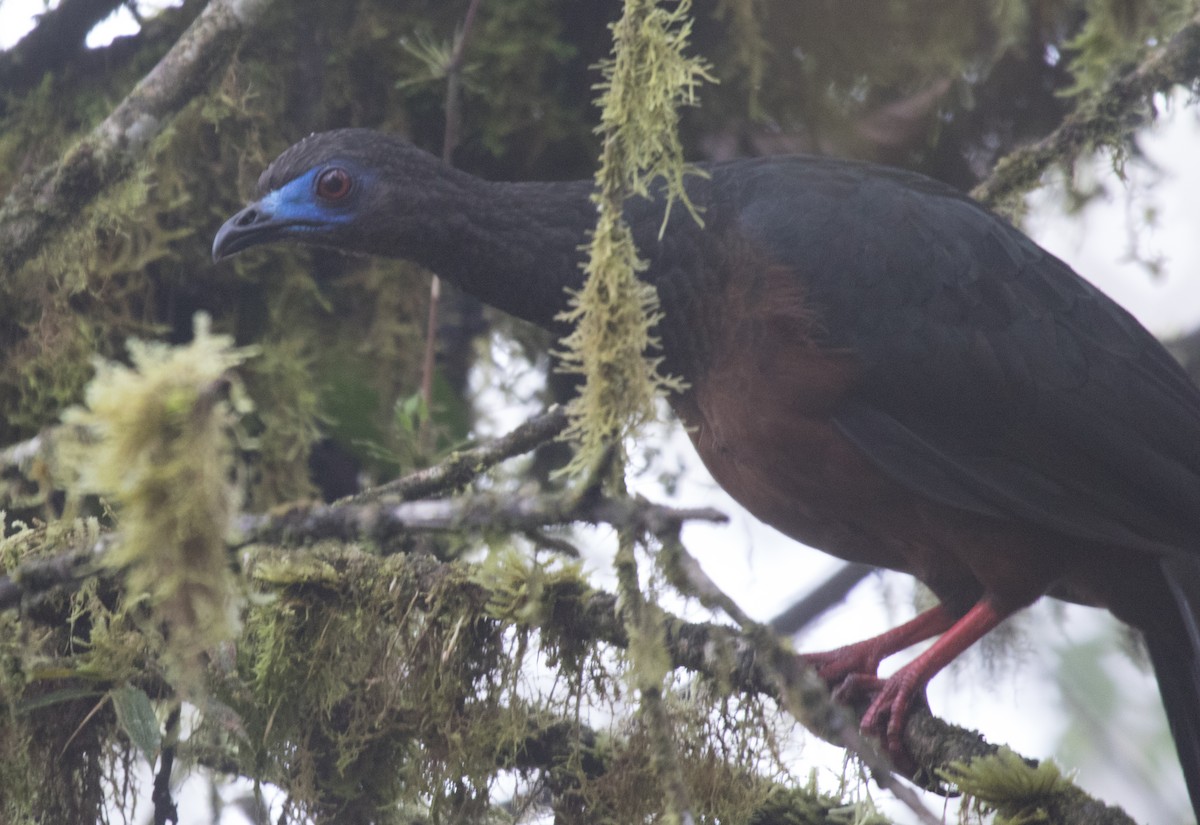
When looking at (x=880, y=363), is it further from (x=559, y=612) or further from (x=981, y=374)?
(x=559, y=612)

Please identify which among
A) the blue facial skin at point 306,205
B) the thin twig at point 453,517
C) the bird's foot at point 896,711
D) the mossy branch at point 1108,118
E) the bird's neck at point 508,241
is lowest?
the bird's foot at point 896,711

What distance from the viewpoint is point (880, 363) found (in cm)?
280

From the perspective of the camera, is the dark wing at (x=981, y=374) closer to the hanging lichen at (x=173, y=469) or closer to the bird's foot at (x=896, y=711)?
the bird's foot at (x=896, y=711)

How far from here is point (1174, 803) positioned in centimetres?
593

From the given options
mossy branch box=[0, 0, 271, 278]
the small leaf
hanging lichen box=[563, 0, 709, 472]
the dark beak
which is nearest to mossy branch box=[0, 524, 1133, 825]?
the small leaf

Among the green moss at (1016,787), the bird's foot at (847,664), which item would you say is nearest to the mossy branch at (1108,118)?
the bird's foot at (847,664)

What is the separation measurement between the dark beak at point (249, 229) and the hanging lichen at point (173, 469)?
152cm

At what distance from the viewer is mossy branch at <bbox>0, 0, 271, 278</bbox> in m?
2.83

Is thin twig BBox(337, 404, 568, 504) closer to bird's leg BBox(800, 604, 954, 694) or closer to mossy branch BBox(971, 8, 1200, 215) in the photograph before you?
bird's leg BBox(800, 604, 954, 694)

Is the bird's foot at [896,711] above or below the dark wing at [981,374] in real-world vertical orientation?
below

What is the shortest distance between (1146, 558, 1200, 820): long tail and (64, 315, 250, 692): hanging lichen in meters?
2.54

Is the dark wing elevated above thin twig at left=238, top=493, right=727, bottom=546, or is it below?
above

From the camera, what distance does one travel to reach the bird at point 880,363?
2.78 metres

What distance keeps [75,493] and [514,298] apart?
1463 millimetres
